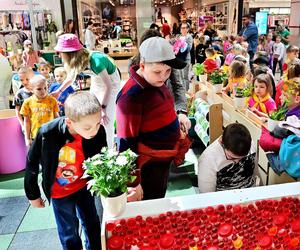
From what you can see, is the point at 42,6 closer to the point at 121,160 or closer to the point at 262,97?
the point at 262,97

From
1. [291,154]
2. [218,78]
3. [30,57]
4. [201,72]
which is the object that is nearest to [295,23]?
[201,72]

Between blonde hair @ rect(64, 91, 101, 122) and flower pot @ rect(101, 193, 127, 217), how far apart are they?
42cm

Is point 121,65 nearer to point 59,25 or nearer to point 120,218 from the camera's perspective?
point 59,25

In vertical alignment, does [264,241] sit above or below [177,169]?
above

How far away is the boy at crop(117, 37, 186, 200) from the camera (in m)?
1.76

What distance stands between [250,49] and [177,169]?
5.80 meters

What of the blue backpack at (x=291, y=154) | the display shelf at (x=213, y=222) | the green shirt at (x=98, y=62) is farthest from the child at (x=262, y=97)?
the display shelf at (x=213, y=222)

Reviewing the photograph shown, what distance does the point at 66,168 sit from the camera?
1.94 meters

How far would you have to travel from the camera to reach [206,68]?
5.07 m

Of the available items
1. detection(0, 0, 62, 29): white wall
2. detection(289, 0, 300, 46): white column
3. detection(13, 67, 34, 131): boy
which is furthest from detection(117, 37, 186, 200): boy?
detection(289, 0, 300, 46): white column

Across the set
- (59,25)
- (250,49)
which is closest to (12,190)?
(59,25)

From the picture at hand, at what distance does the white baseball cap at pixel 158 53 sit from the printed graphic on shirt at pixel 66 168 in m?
0.66

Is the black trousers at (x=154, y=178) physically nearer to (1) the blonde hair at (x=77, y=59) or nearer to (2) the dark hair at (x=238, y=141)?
(2) the dark hair at (x=238, y=141)

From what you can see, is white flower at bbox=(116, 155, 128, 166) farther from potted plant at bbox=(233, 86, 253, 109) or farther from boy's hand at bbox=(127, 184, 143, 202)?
potted plant at bbox=(233, 86, 253, 109)
